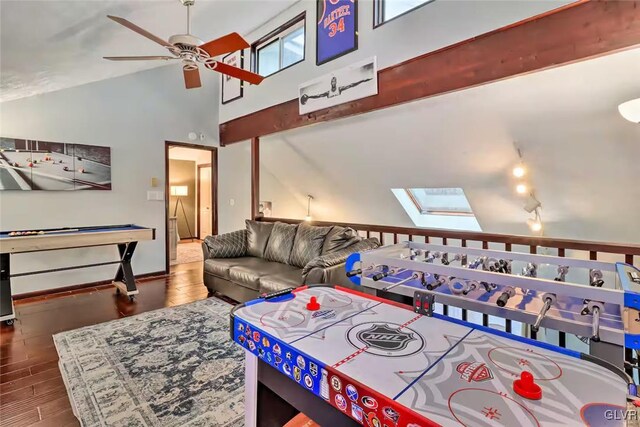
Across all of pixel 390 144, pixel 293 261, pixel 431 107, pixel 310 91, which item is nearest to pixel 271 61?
pixel 310 91

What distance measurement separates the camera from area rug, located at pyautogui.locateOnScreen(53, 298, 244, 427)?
5.78 ft

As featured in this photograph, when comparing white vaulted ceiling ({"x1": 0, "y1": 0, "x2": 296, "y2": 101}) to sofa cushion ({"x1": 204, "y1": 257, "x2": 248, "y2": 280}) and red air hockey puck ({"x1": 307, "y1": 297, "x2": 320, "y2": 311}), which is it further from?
sofa cushion ({"x1": 204, "y1": 257, "x2": 248, "y2": 280})

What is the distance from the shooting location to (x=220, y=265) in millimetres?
3596

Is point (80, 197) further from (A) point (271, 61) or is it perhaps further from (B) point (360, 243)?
(B) point (360, 243)

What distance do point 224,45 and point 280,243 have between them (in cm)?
215

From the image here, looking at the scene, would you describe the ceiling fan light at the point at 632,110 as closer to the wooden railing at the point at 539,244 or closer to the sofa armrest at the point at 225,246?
the wooden railing at the point at 539,244

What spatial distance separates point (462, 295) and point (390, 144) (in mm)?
2798

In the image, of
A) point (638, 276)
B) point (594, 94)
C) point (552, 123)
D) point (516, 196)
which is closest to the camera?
point (638, 276)

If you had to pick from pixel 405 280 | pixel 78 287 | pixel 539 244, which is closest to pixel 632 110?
pixel 539 244

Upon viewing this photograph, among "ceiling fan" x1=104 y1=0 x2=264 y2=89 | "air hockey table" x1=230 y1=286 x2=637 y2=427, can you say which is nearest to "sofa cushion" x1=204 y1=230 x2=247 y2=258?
"ceiling fan" x1=104 y1=0 x2=264 y2=89

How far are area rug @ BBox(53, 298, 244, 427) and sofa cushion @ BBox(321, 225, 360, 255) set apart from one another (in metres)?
1.23

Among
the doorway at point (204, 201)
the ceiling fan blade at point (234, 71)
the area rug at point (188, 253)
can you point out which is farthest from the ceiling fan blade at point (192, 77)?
the doorway at point (204, 201)

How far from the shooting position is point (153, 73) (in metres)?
4.64

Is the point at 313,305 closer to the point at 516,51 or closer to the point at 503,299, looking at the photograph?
the point at 503,299
